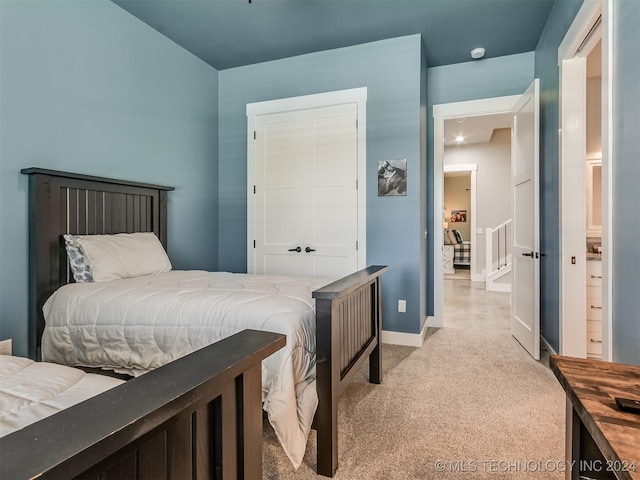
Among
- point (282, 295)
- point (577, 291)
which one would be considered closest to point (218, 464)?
point (282, 295)

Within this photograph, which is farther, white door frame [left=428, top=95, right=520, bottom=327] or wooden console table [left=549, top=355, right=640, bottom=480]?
white door frame [left=428, top=95, right=520, bottom=327]

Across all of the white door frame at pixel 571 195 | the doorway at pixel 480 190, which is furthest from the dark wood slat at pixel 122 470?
the doorway at pixel 480 190

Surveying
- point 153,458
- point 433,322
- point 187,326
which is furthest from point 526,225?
point 153,458

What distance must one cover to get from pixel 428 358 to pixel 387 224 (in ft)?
4.07

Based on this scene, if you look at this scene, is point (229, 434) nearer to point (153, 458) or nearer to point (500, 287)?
point (153, 458)

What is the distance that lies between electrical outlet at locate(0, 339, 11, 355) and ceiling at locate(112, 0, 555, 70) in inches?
103

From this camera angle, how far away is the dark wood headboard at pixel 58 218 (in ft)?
7.26

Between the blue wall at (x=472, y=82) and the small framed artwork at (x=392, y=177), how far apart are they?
0.78 meters

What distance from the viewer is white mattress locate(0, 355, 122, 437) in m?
0.76

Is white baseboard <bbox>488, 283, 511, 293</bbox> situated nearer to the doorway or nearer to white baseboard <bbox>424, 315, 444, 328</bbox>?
the doorway

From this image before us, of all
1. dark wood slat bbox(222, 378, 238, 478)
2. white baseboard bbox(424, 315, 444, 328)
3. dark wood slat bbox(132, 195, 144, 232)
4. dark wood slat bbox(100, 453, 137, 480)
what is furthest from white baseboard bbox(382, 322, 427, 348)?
dark wood slat bbox(100, 453, 137, 480)

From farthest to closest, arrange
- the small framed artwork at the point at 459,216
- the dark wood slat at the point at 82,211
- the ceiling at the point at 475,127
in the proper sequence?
the small framed artwork at the point at 459,216 → the ceiling at the point at 475,127 → the dark wood slat at the point at 82,211

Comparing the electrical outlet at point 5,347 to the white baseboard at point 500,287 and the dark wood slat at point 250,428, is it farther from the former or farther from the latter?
the white baseboard at point 500,287

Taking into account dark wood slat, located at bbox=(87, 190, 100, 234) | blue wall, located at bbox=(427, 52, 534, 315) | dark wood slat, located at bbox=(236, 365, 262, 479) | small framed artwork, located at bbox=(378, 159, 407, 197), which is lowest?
dark wood slat, located at bbox=(236, 365, 262, 479)
